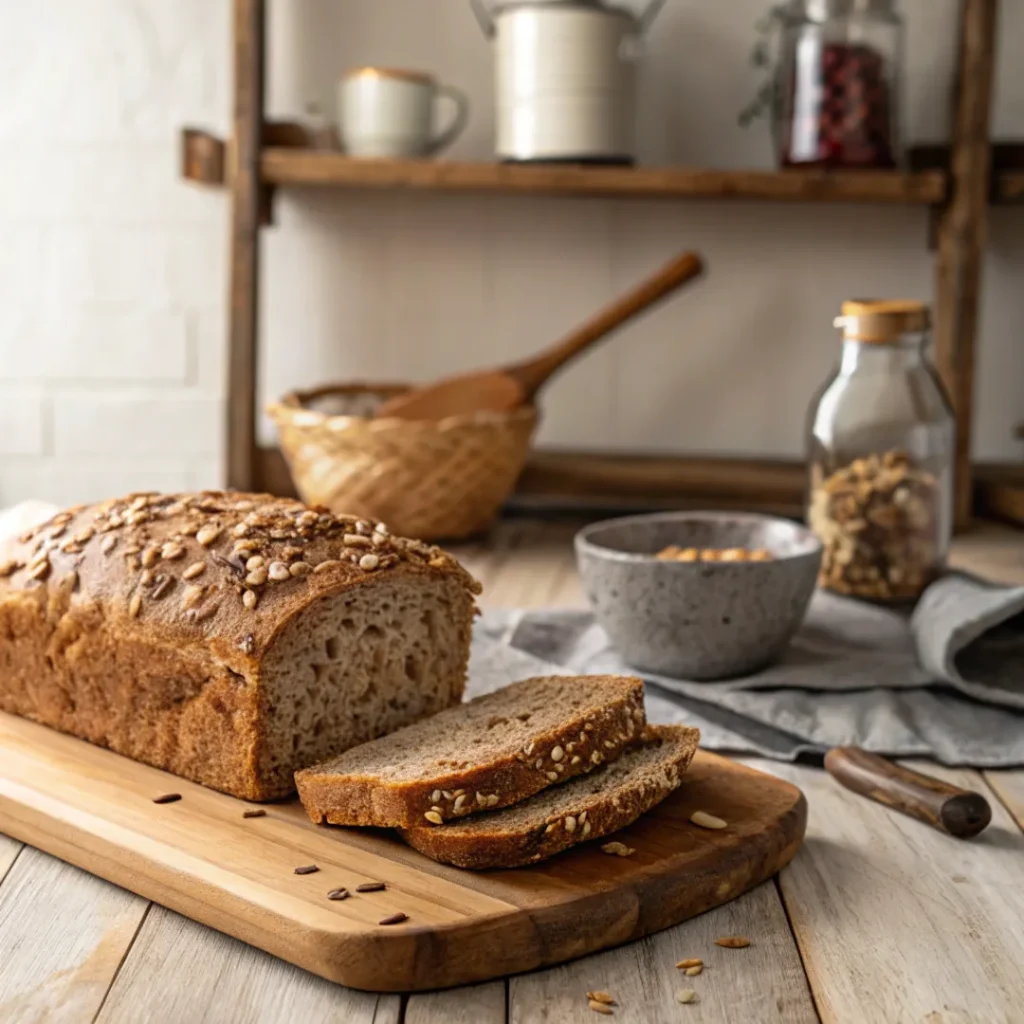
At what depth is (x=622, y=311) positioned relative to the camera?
2.46 m

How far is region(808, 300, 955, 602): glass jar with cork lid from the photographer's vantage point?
1.89m

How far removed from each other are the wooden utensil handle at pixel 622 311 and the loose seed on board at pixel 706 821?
53.9 inches

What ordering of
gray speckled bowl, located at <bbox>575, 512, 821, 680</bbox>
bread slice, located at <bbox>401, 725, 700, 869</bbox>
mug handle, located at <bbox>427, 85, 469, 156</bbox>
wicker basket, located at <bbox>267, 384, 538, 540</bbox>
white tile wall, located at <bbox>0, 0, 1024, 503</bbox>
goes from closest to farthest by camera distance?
bread slice, located at <bbox>401, 725, 700, 869</bbox> < gray speckled bowl, located at <bbox>575, 512, 821, 680</bbox> < wicker basket, located at <bbox>267, 384, 538, 540</bbox> < mug handle, located at <bbox>427, 85, 469, 156</bbox> < white tile wall, located at <bbox>0, 0, 1024, 503</bbox>

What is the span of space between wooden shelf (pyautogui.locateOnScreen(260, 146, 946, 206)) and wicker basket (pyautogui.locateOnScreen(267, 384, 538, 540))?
0.41 m

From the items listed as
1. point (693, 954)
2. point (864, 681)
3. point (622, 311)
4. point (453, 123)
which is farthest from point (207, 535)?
point (453, 123)

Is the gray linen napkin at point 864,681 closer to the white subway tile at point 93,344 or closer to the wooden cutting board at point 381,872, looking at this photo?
the wooden cutting board at point 381,872

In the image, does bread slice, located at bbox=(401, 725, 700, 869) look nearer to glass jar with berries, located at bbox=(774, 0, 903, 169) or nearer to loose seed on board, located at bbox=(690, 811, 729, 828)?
loose seed on board, located at bbox=(690, 811, 729, 828)

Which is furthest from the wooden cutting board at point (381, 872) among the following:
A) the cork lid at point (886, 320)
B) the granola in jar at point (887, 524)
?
the cork lid at point (886, 320)

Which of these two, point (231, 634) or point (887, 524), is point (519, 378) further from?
point (231, 634)

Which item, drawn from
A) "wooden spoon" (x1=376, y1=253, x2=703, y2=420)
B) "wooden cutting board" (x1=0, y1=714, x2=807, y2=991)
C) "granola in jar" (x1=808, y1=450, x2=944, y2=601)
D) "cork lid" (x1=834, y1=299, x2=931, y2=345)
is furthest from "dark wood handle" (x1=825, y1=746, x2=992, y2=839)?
"wooden spoon" (x1=376, y1=253, x2=703, y2=420)

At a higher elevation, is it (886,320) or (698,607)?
(886,320)

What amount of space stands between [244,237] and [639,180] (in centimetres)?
72

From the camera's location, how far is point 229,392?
2.58 m

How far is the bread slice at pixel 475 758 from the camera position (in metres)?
1.08
